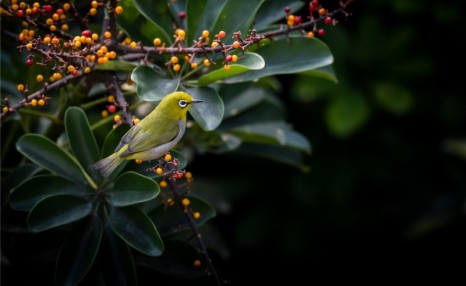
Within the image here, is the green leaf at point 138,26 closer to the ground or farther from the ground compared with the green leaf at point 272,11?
farther from the ground

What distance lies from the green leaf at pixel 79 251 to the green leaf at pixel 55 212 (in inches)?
2.1

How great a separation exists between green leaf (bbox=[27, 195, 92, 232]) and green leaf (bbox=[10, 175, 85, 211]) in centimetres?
3

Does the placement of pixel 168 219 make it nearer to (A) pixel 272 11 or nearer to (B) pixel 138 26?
(B) pixel 138 26

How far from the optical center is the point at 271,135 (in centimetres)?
253

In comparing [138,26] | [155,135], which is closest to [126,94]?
[138,26]

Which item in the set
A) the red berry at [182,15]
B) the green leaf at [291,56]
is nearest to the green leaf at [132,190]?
the green leaf at [291,56]

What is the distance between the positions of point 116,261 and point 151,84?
0.59m

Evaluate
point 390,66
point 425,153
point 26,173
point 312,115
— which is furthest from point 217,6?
point 425,153

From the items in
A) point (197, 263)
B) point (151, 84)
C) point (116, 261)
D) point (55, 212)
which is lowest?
point (197, 263)

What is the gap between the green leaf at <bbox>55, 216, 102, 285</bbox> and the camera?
6.58 feet

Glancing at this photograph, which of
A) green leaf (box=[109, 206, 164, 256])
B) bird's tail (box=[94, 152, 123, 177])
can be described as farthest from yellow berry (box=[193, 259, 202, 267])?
bird's tail (box=[94, 152, 123, 177])

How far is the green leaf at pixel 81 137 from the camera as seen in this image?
6.61 feet

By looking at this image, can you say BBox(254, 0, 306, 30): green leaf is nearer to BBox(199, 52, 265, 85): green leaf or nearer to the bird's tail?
BBox(199, 52, 265, 85): green leaf

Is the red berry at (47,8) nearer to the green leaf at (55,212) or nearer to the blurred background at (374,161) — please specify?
the green leaf at (55,212)
